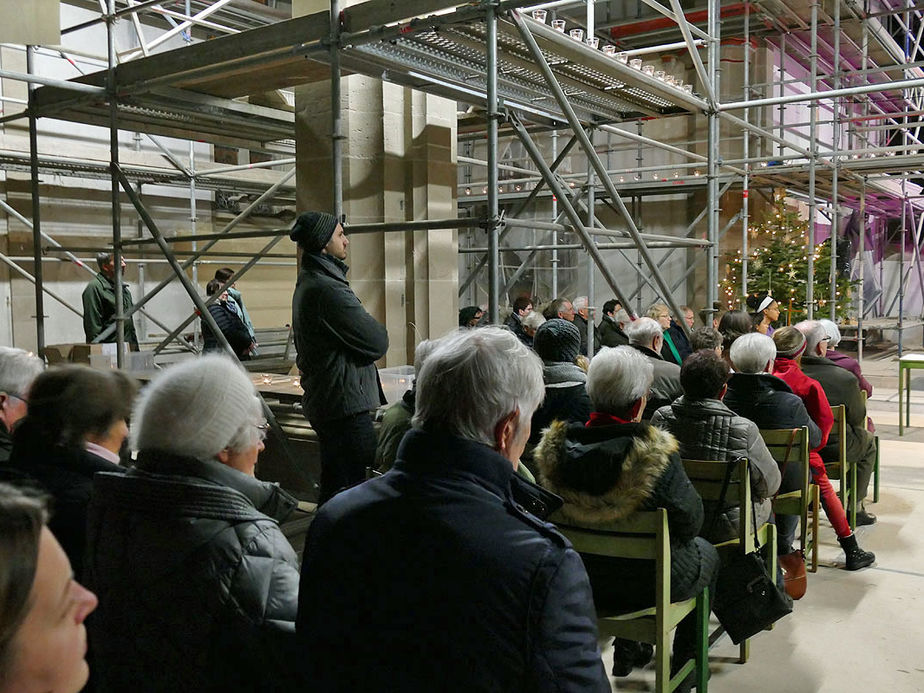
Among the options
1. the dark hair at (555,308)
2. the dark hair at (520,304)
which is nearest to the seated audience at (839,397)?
the dark hair at (555,308)

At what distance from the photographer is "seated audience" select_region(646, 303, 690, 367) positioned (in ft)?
22.0

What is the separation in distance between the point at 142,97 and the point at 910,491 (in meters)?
6.21

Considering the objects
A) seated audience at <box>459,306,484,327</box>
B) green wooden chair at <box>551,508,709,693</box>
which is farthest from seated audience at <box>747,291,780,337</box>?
green wooden chair at <box>551,508,709,693</box>

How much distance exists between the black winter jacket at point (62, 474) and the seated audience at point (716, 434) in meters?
2.27

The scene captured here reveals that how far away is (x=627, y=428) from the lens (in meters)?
2.69

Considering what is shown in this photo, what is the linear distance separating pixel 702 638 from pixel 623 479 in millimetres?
820

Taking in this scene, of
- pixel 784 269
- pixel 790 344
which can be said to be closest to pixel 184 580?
pixel 790 344

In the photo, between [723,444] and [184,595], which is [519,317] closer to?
[723,444]

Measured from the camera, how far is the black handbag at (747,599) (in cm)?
322

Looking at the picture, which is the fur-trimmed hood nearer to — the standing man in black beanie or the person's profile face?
the standing man in black beanie

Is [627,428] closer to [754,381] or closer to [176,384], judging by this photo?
[176,384]

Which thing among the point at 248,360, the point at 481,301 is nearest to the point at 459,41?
the point at 248,360

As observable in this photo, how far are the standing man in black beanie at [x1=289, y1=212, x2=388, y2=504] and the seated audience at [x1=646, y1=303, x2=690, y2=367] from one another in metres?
3.05

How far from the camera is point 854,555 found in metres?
4.68
